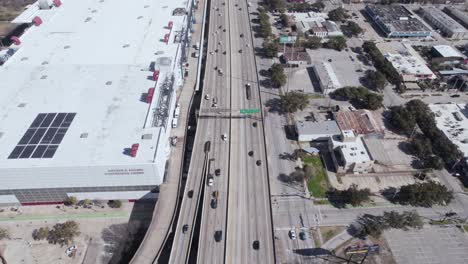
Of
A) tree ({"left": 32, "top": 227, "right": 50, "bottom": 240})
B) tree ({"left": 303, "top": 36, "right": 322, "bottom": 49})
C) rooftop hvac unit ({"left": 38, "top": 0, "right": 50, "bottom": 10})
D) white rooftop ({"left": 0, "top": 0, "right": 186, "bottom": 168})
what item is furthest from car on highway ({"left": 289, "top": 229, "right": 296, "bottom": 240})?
rooftop hvac unit ({"left": 38, "top": 0, "right": 50, "bottom": 10})

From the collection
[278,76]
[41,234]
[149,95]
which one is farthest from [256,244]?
[278,76]

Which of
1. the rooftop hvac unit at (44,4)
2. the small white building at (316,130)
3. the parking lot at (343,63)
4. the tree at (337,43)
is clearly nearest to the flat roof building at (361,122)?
the small white building at (316,130)

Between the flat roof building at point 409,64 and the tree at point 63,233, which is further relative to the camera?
the flat roof building at point 409,64

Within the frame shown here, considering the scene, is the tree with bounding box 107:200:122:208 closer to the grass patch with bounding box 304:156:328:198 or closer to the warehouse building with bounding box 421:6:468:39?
the grass patch with bounding box 304:156:328:198

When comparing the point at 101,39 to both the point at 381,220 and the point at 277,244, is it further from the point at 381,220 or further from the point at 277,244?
the point at 381,220

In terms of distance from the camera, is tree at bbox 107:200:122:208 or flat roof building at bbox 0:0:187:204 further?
tree at bbox 107:200:122:208

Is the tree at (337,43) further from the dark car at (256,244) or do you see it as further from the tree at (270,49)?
the dark car at (256,244)
